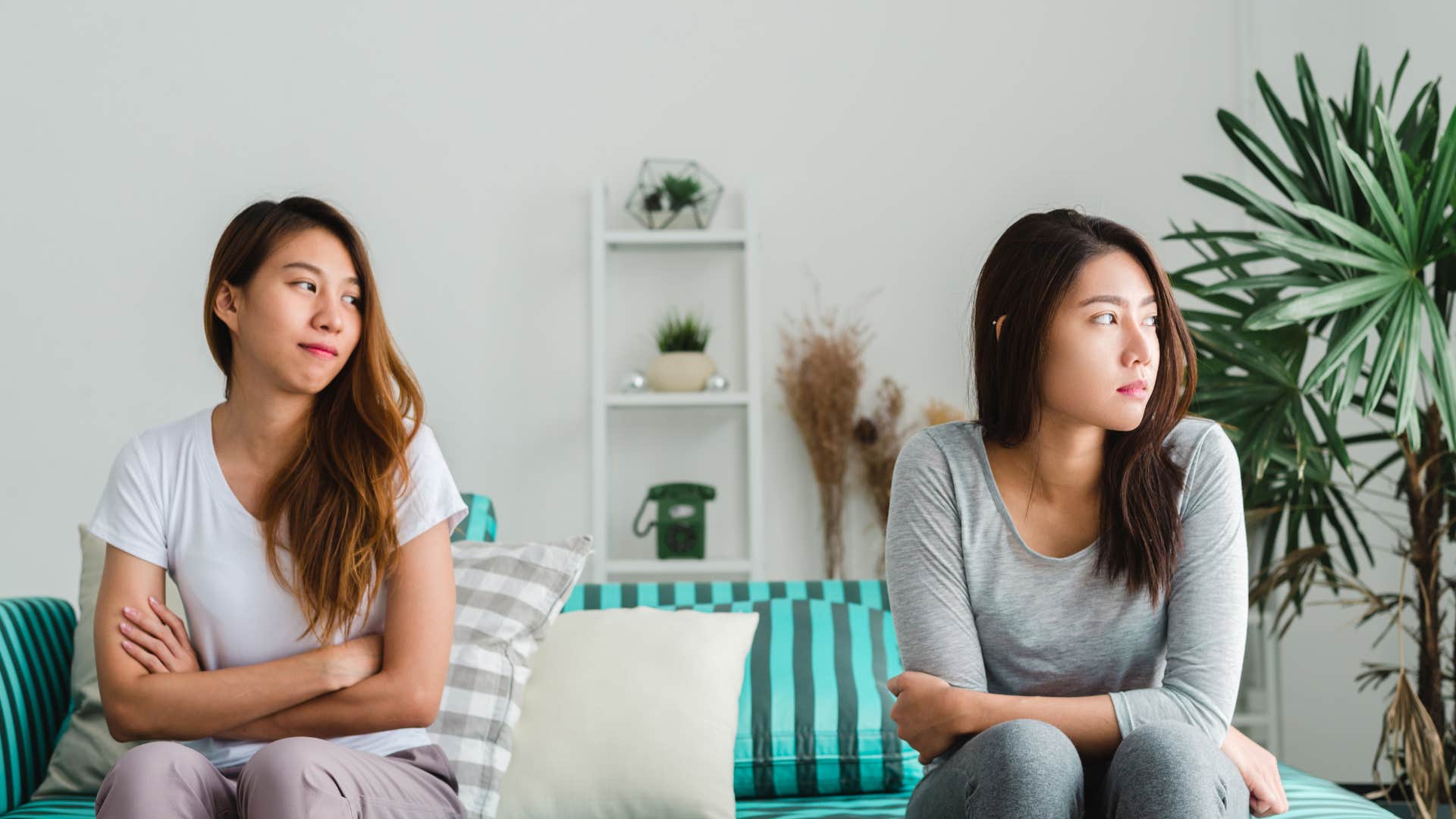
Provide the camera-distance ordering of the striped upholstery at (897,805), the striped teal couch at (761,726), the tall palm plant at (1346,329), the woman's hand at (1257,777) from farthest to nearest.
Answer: the tall palm plant at (1346,329)
the striped teal couch at (761,726)
the striped upholstery at (897,805)
the woman's hand at (1257,777)

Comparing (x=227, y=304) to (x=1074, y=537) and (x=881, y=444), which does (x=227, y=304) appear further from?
(x=881, y=444)

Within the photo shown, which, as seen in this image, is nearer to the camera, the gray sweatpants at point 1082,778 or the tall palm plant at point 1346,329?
the gray sweatpants at point 1082,778

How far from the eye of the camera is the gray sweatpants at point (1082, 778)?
47.3 inches

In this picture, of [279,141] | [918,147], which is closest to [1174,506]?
[918,147]

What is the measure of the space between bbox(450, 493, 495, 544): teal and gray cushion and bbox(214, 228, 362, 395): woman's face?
2.61ft

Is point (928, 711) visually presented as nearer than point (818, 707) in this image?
Yes

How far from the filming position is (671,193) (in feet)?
10.7

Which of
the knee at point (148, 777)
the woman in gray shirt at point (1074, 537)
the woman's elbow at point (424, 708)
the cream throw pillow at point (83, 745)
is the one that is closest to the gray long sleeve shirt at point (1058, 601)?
the woman in gray shirt at point (1074, 537)

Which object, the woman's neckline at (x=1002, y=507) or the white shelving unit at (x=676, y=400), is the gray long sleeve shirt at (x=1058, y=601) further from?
the white shelving unit at (x=676, y=400)

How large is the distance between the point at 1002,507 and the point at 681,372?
5.83ft

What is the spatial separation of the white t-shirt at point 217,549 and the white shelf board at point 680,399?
161 cm

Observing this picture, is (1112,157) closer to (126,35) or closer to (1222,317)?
(1222,317)

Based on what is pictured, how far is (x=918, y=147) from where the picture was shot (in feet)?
11.2

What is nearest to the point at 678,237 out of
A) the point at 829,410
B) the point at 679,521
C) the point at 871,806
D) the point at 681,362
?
the point at 681,362
